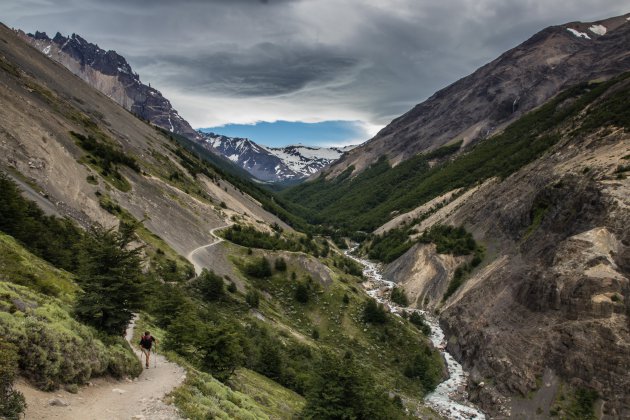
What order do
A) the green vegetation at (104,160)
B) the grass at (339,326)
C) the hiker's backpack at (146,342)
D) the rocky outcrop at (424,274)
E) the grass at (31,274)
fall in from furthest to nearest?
the rocky outcrop at (424,274) < the green vegetation at (104,160) < the grass at (339,326) < the grass at (31,274) < the hiker's backpack at (146,342)

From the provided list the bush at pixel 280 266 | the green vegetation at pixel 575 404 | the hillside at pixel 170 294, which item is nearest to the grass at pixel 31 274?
the hillside at pixel 170 294

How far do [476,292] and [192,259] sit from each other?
4775 centimetres

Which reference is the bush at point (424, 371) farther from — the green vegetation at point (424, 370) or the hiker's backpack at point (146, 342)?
the hiker's backpack at point (146, 342)

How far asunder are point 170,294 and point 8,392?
26.9m

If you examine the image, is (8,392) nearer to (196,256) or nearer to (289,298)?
(289,298)

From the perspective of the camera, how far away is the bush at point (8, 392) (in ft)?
33.6

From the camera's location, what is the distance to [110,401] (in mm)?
14945

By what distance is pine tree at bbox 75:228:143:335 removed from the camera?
749 inches

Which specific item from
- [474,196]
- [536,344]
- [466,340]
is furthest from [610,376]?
[474,196]

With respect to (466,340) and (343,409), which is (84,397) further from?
(466,340)

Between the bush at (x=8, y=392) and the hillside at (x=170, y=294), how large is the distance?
14cm

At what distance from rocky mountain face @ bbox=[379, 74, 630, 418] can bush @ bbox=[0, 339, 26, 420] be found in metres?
51.7

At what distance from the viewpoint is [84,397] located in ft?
47.3

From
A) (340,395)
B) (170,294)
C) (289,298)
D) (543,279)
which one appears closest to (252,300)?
(289,298)
